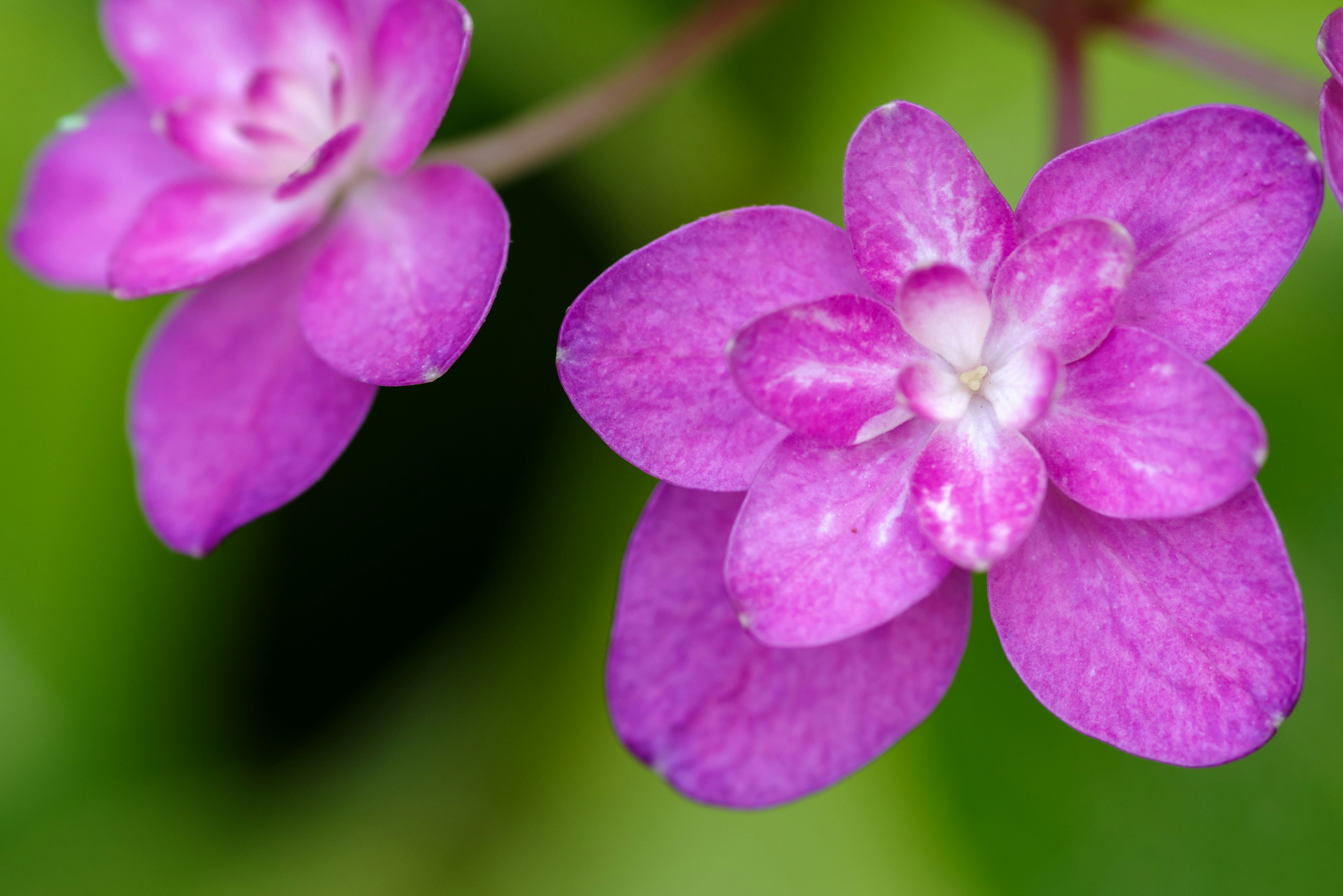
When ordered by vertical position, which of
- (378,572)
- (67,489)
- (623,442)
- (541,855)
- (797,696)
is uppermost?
(623,442)

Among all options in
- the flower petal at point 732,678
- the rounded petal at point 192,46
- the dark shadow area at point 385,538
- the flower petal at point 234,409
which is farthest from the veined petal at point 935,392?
the dark shadow area at point 385,538

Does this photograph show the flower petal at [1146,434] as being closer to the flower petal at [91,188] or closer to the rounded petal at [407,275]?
the rounded petal at [407,275]

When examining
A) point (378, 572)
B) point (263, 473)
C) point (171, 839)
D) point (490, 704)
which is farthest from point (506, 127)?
point (171, 839)

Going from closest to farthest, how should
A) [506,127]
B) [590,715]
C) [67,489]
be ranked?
[506,127] → [67,489] → [590,715]

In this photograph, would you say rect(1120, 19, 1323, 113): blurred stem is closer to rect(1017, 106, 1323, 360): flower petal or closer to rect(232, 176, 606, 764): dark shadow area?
rect(1017, 106, 1323, 360): flower petal

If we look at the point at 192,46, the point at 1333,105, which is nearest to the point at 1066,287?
the point at 1333,105

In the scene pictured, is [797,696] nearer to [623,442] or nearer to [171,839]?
[623,442]
